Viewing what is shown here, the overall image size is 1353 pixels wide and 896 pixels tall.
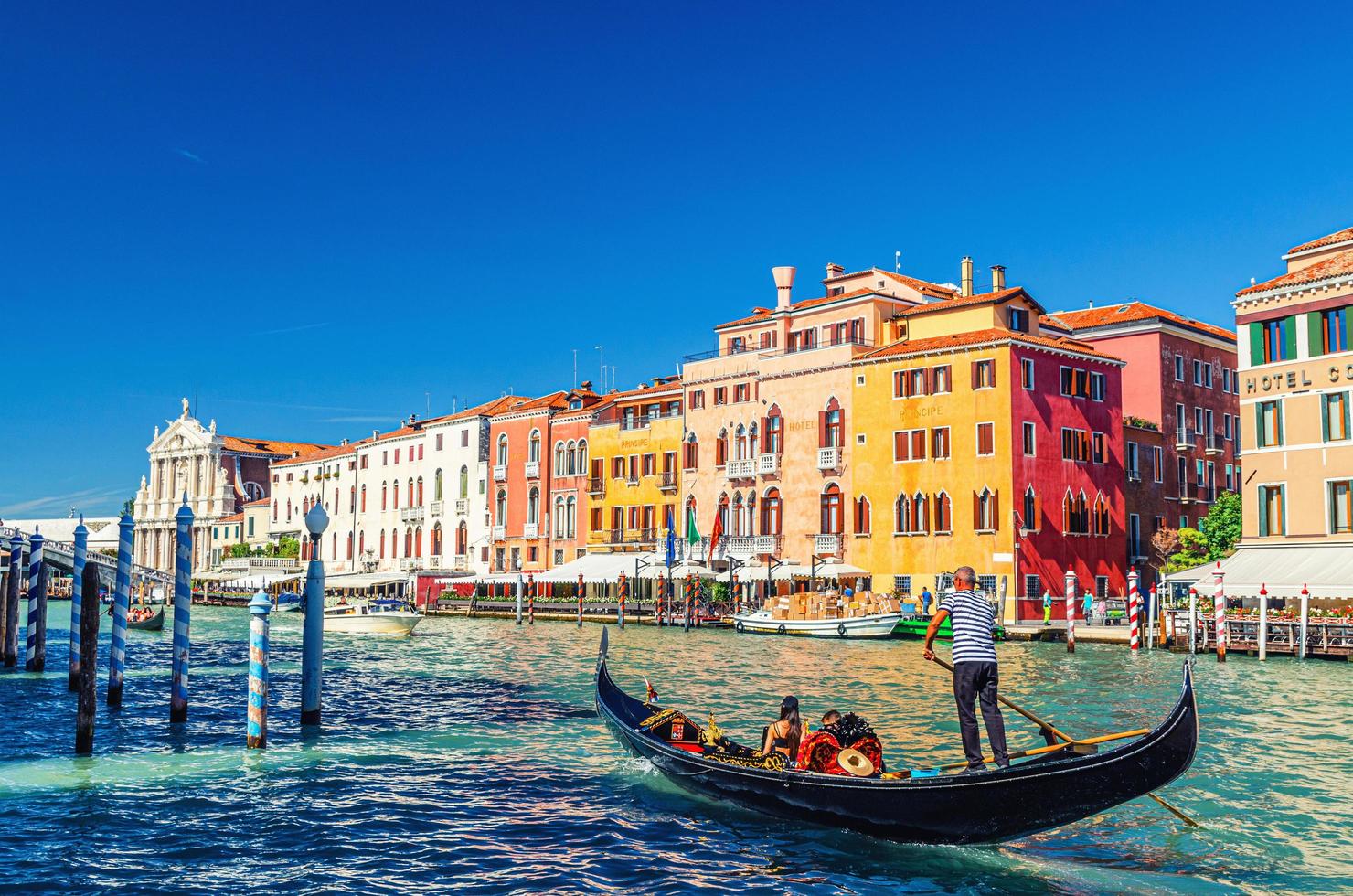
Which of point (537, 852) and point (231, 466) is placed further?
point (231, 466)

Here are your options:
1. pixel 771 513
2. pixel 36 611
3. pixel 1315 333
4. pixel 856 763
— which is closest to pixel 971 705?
pixel 856 763

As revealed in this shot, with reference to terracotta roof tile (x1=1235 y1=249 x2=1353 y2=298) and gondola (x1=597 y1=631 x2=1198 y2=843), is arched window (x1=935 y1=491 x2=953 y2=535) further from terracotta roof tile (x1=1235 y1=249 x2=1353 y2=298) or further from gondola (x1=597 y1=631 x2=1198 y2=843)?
gondola (x1=597 y1=631 x2=1198 y2=843)

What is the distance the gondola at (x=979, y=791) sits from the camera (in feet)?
29.1

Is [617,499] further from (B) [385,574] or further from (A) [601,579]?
(B) [385,574]

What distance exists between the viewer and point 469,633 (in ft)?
137

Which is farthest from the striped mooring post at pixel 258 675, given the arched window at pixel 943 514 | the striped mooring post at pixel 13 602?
the arched window at pixel 943 514

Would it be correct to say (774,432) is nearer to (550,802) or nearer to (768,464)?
(768,464)

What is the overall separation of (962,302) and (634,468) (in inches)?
671

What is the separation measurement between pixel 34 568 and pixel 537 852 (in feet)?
57.1

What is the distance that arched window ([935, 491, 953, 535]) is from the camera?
41.2m

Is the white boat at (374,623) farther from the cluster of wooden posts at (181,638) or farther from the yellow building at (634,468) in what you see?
the cluster of wooden posts at (181,638)

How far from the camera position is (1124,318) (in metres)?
47.6

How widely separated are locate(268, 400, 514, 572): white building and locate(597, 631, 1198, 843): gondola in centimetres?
5066

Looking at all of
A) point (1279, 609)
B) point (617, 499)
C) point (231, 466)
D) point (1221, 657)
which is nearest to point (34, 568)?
point (1221, 657)
